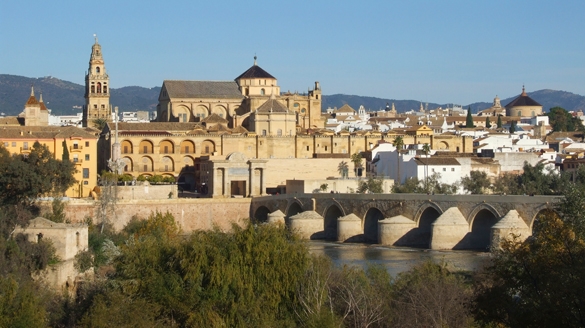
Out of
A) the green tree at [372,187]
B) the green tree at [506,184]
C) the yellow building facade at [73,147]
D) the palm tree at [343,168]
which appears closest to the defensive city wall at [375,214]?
the green tree at [372,187]

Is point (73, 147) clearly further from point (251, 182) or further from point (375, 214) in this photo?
point (375, 214)

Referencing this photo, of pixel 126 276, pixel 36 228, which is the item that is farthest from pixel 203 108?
pixel 126 276

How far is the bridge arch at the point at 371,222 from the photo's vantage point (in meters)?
65.9

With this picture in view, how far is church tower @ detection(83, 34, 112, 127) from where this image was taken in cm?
10000

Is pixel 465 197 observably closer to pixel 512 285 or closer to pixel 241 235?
pixel 241 235

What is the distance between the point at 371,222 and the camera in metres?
67.1

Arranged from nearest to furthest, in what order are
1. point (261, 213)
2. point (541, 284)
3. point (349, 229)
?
point (541, 284)
point (349, 229)
point (261, 213)

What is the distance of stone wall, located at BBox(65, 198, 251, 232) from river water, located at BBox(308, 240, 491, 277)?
9548 mm

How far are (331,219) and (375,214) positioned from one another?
11.3 feet

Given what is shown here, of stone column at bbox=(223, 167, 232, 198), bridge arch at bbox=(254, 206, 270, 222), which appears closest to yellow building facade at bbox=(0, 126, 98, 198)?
stone column at bbox=(223, 167, 232, 198)

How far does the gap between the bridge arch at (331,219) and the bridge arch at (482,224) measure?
10.8 meters

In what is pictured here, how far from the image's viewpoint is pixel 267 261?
105 feet

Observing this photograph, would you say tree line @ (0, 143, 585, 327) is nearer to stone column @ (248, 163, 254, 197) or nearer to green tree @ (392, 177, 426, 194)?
green tree @ (392, 177, 426, 194)

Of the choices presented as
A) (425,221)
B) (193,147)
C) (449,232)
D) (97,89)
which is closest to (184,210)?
(193,147)
